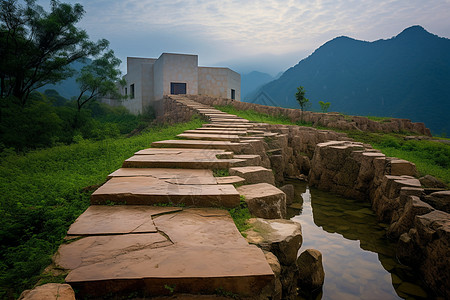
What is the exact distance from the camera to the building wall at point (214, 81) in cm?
2217

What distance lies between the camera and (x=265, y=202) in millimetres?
2703

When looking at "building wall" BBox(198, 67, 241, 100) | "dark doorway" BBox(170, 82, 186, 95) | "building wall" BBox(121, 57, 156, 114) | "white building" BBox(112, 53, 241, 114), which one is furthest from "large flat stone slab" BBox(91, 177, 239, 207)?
"building wall" BBox(121, 57, 156, 114)

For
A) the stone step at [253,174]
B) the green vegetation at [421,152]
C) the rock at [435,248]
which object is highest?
the stone step at [253,174]

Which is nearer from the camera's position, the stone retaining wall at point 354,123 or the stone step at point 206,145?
the stone step at point 206,145

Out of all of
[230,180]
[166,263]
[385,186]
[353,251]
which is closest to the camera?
[166,263]

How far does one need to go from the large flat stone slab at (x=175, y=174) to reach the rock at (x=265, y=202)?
17.6 inches

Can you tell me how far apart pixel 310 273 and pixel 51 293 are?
113 inches

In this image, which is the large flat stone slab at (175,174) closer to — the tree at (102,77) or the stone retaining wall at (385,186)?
the stone retaining wall at (385,186)

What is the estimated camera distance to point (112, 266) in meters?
1.46

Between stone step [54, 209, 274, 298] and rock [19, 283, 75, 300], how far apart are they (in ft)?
0.18

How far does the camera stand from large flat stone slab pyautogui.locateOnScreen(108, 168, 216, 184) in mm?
2883

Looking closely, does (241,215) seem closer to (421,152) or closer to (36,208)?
(36,208)

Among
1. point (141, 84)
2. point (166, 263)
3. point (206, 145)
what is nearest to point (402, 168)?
point (206, 145)

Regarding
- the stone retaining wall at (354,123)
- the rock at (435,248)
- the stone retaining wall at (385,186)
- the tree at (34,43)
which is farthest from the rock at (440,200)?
the tree at (34,43)
